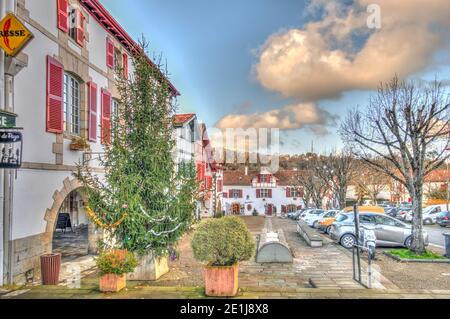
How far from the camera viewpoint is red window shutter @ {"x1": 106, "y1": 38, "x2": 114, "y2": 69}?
49.1ft

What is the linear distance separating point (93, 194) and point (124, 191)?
83cm

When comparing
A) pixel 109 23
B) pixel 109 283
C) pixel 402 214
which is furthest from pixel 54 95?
pixel 402 214

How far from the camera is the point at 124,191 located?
9930 millimetres

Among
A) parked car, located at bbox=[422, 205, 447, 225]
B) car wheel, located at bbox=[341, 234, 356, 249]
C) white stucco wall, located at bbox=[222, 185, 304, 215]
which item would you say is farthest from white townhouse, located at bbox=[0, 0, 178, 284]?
white stucco wall, located at bbox=[222, 185, 304, 215]

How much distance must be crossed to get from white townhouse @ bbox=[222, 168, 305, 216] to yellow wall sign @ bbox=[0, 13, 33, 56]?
54212 mm

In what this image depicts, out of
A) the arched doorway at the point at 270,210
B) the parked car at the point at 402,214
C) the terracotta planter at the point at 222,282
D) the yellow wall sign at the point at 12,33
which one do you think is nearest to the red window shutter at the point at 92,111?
the yellow wall sign at the point at 12,33

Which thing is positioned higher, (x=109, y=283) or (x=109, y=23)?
(x=109, y=23)

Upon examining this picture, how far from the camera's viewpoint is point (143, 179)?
10156 mm

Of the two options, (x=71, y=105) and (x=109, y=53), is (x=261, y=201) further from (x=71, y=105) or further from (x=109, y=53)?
(x=71, y=105)

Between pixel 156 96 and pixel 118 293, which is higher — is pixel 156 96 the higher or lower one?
the higher one

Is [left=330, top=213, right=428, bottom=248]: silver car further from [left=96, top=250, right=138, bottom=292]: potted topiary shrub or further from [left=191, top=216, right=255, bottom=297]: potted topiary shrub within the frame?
[left=96, top=250, right=138, bottom=292]: potted topiary shrub

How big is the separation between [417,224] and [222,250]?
29.6 ft
